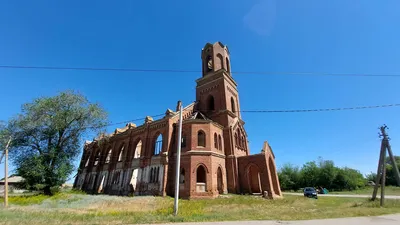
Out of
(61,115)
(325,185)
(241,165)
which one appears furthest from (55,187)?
(325,185)

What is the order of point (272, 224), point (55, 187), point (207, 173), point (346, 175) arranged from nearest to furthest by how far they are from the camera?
1. point (272, 224)
2. point (207, 173)
3. point (55, 187)
4. point (346, 175)

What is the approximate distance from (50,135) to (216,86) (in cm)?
2234

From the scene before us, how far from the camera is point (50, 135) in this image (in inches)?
1068

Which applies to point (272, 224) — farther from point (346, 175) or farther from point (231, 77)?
point (346, 175)

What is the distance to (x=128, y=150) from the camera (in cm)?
2928

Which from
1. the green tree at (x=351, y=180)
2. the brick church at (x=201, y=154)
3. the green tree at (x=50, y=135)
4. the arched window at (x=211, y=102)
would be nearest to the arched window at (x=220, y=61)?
the brick church at (x=201, y=154)

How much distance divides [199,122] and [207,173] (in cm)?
563

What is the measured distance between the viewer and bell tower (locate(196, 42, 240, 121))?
27.9 m

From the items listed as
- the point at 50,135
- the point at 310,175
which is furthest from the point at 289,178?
the point at 50,135

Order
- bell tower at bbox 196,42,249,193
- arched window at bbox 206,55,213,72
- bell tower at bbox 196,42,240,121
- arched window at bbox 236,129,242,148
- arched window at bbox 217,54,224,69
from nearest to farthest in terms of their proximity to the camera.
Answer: bell tower at bbox 196,42,249,193 < arched window at bbox 236,129,242,148 < bell tower at bbox 196,42,240,121 < arched window at bbox 217,54,224,69 < arched window at bbox 206,55,213,72

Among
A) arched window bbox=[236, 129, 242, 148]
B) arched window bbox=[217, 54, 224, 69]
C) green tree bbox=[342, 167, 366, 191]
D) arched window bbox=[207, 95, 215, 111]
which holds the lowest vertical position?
green tree bbox=[342, 167, 366, 191]

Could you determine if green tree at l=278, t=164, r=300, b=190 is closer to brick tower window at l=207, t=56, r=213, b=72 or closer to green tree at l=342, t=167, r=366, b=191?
green tree at l=342, t=167, r=366, b=191

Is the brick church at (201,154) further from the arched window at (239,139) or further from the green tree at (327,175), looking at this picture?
the green tree at (327,175)

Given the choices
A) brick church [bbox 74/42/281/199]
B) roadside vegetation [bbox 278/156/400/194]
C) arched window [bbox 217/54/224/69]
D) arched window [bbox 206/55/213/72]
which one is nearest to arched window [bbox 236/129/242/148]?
brick church [bbox 74/42/281/199]
